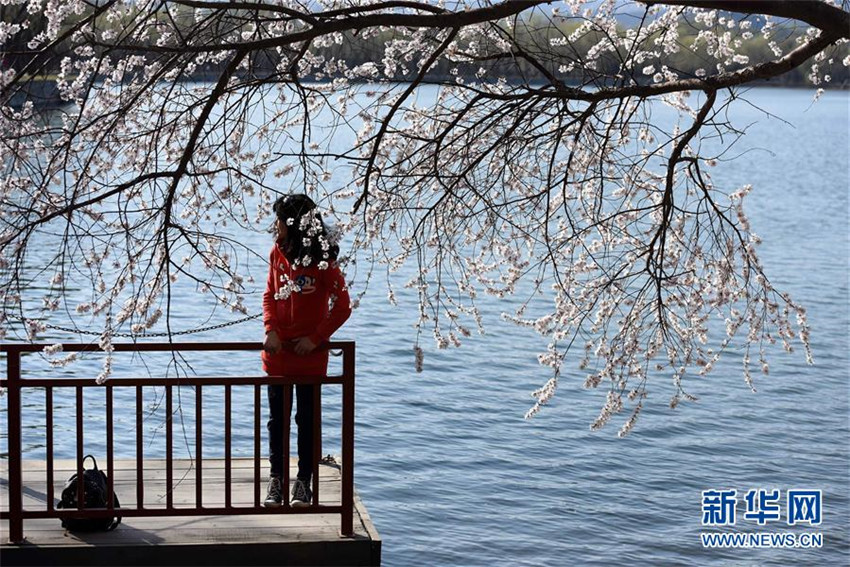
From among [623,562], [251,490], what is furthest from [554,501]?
[251,490]

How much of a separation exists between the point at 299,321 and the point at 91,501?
1.43 m

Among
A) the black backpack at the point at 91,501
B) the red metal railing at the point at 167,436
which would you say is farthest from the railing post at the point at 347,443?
the black backpack at the point at 91,501

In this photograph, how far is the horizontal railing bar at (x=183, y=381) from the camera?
5.89 meters

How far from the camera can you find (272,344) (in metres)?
6.34

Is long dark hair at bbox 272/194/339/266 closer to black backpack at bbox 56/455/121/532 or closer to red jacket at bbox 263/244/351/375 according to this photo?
red jacket at bbox 263/244/351/375

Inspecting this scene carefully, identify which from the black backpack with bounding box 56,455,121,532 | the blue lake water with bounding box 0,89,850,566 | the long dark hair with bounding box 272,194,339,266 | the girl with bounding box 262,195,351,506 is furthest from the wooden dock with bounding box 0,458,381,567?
the long dark hair with bounding box 272,194,339,266

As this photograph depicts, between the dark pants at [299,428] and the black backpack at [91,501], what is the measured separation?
87 centimetres

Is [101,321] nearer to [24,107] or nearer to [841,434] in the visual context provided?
→ [841,434]

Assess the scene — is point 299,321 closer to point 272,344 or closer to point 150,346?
point 272,344

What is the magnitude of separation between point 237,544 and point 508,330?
38.1 feet

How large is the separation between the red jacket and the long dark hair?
79 millimetres

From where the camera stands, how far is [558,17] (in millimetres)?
6664

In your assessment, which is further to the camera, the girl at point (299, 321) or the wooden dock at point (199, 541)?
the girl at point (299, 321)

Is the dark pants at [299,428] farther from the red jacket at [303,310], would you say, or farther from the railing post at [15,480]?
the railing post at [15,480]
